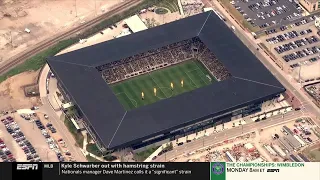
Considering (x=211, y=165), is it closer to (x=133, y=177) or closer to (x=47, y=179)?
(x=133, y=177)

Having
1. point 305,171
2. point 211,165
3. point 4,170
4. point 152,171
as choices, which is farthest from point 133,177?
point 305,171

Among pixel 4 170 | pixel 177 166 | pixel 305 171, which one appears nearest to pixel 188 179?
pixel 177 166

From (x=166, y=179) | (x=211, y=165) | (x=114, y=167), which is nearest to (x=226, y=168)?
(x=211, y=165)

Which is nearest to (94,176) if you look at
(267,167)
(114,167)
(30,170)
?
(114,167)

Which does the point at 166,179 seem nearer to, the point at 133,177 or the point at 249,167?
the point at 133,177

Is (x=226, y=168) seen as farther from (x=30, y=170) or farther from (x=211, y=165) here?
(x=30, y=170)
